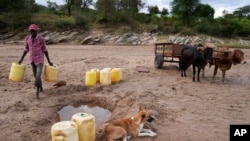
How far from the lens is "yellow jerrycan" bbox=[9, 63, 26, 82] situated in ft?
31.4

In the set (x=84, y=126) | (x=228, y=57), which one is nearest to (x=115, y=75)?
(x=228, y=57)

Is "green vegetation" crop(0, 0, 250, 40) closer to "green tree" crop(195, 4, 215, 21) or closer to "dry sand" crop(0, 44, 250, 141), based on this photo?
"green tree" crop(195, 4, 215, 21)

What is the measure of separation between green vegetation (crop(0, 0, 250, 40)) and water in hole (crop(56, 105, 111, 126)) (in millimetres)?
25324

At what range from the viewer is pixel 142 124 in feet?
18.7

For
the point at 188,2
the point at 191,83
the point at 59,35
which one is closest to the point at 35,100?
the point at 191,83

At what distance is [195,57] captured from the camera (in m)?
11.2

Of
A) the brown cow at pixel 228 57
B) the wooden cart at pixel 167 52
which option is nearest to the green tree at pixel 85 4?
the wooden cart at pixel 167 52

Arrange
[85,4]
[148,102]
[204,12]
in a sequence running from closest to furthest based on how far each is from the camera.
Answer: [148,102], [204,12], [85,4]

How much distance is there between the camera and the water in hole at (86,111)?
704 cm

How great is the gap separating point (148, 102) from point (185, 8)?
3040 centimetres

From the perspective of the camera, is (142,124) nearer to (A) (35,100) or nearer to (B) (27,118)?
(B) (27,118)

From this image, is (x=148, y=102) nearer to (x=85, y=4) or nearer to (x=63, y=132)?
(x=63, y=132)

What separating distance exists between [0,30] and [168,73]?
23580 mm

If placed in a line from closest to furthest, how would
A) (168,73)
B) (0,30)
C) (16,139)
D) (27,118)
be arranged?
(16,139) → (27,118) → (168,73) → (0,30)
